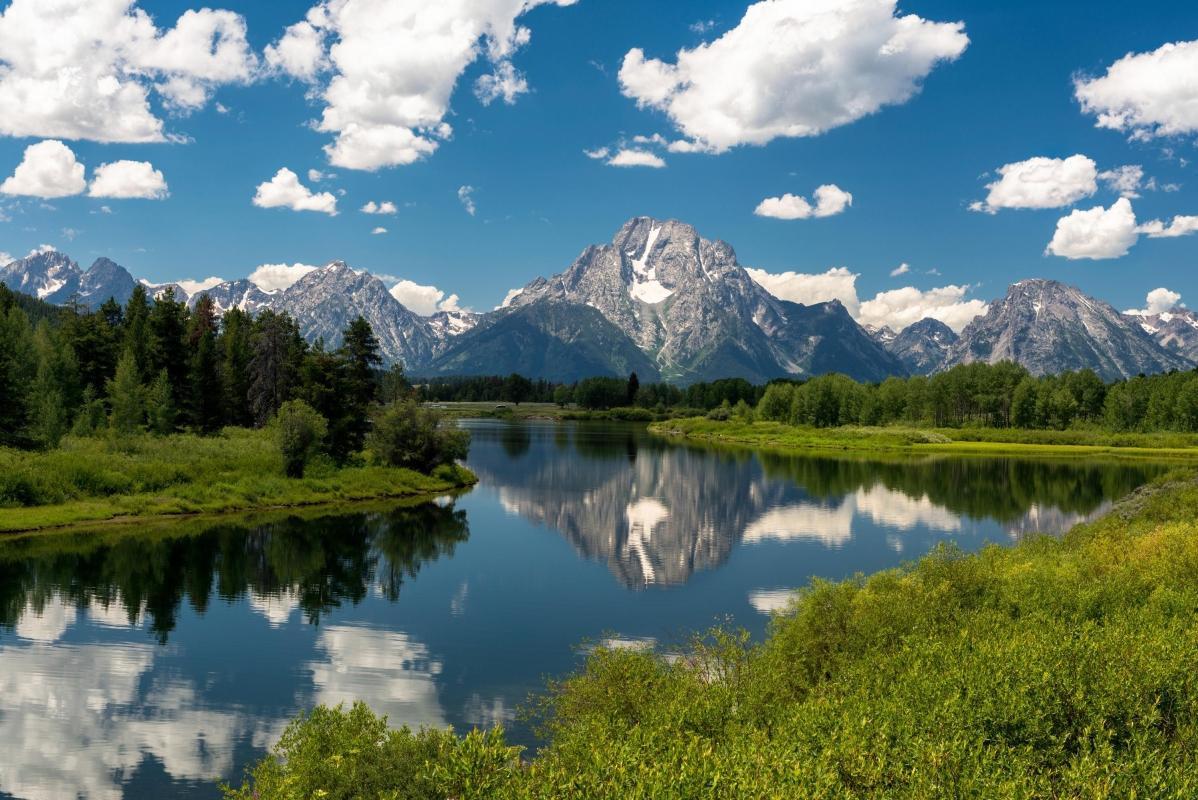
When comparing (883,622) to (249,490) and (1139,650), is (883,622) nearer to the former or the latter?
(1139,650)

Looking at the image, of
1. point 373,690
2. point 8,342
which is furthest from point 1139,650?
point 8,342

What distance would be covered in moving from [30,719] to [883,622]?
31.9 metres

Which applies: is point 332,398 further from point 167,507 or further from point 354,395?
point 167,507

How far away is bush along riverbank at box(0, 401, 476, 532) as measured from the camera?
70.6 meters

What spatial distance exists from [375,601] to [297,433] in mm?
45203

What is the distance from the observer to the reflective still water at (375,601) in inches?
1179

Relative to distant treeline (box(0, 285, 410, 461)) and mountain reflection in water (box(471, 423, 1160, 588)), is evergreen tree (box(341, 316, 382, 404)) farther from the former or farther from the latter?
mountain reflection in water (box(471, 423, 1160, 588))

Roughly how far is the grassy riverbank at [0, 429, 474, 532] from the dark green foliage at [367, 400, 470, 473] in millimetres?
3389

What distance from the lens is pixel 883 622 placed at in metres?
26.8

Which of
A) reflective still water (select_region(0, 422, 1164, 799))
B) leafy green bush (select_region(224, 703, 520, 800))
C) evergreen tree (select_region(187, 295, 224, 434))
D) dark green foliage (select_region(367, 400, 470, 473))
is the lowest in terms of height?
reflective still water (select_region(0, 422, 1164, 799))

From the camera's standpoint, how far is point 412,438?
107188 millimetres

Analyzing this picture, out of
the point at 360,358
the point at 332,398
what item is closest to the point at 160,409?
the point at 332,398

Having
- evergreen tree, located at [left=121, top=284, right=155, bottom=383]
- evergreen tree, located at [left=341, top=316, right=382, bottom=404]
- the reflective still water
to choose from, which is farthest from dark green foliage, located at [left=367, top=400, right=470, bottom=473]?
evergreen tree, located at [left=121, top=284, right=155, bottom=383]

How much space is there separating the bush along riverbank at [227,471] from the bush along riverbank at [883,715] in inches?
2251
